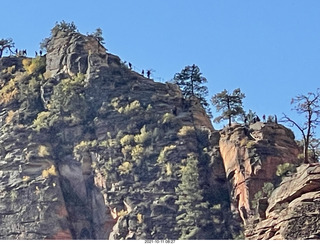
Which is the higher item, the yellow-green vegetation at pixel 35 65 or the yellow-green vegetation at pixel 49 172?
the yellow-green vegetation at pixel 35 65

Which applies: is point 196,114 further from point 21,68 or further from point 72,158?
point 21,68

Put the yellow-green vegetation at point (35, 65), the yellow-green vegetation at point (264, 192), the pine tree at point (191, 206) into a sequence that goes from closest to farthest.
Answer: the yellow-green vegetation at point (264, 192)
the pine tree at point (191, 206)
the yellow-green vegetation at point (35, 65)

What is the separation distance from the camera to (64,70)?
108 metres

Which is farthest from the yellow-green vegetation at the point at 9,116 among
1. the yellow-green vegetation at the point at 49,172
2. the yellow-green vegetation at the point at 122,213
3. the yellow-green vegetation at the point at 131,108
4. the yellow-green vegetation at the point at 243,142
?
the yellow-green vegetation at the point at 243,142

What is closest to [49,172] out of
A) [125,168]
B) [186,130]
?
[125,168]

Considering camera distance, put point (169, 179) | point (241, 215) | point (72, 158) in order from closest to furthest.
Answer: point (241, 215) → point (169, 179) → point (72, 158)

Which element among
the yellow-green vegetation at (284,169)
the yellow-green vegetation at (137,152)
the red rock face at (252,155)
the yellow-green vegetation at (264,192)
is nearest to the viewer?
the yellow-green vegetation at (264,192)

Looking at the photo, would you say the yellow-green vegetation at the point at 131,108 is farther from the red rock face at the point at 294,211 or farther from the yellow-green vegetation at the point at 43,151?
the red rock face at the point at 294,211

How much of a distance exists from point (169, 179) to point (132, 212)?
18.6ft

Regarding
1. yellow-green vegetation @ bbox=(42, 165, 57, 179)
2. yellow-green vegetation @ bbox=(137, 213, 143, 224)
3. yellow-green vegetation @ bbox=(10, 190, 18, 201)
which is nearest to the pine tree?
yellow-green vegetation @ bbox=(137, 213, 143, 224)

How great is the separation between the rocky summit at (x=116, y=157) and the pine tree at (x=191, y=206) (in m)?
0.12

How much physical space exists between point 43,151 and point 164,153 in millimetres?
14390

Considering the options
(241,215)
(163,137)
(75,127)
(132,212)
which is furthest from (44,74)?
(241,215)

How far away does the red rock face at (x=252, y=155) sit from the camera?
84.3 m
